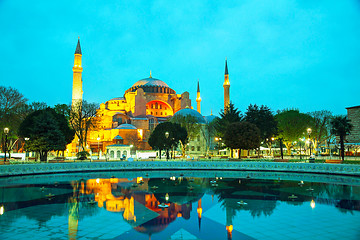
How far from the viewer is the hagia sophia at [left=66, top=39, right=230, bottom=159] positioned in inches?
2088

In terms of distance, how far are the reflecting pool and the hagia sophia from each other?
2588 centimetres

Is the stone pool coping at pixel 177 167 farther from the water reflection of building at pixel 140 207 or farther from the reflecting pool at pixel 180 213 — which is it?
the water reflection of building at pixel 140 207

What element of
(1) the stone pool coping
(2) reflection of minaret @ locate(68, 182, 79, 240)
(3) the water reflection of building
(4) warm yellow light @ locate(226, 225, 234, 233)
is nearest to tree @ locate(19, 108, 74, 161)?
(1) the stone pool coping

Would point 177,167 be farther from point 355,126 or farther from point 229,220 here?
point 355,126

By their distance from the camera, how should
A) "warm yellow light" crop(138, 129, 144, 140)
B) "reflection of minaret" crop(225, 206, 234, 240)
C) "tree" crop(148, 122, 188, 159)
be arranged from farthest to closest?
"warm yellow light" crop(138, 129, 144, 140) → "tree" crop(148, 122, 188, 159) → "reflection of minaret" crop(225, 206, 234, 240)

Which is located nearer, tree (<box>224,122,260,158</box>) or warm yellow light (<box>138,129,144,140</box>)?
tree (<box>224,122,260,158</box>)

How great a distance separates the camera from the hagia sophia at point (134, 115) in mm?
53031

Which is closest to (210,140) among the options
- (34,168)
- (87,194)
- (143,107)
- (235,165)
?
(143,107)

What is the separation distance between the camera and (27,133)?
28484 millimetres

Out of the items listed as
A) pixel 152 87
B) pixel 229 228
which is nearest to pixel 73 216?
pixel 229 228

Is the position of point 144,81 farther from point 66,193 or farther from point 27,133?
point 66,193

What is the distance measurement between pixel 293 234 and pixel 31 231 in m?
6.75

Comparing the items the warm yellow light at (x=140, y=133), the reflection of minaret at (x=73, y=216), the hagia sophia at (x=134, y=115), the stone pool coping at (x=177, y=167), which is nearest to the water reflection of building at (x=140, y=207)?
the reflection of minaret at (x=73, y=216)

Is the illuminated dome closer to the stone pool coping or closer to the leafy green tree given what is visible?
the leafy green tree
